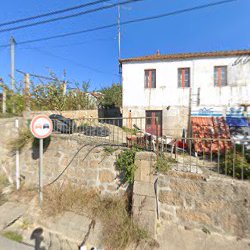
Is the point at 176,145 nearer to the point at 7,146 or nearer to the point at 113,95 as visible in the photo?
the point at 7,146

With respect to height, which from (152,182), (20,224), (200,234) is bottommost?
(20,224)

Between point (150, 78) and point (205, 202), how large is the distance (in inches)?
483

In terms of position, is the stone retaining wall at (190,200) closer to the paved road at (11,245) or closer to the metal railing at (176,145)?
the metal railing at (176,145)

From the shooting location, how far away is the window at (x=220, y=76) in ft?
43.6

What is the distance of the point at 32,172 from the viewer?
5891mm

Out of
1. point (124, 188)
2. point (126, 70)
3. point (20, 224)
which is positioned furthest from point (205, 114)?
point (20, 224)

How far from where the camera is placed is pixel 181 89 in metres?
14.0

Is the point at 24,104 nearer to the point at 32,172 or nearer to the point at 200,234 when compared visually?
the point at 32,172

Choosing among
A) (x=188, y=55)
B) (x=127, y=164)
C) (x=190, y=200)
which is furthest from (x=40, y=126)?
(x=188, y=55)

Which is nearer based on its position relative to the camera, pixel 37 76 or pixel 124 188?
pixel 124 188

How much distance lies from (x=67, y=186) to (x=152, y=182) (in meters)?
2.62

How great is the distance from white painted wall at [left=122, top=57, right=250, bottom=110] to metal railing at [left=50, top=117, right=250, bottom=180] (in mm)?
7771

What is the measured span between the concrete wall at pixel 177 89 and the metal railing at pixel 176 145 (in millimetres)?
7532

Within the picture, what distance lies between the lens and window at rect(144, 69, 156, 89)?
47.6 ft
